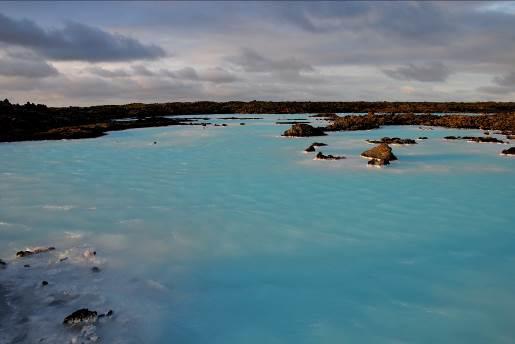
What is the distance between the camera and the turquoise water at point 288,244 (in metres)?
5.86

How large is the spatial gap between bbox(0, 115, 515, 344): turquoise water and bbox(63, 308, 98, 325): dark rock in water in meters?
0.33

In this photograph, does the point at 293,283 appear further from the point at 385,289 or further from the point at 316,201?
the point at 316,201

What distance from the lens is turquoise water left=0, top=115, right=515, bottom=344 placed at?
19.2ft

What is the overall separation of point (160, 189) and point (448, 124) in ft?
100

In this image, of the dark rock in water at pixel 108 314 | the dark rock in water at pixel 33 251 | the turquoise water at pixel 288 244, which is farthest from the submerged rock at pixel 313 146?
the dark rock in water at pixel 108 314

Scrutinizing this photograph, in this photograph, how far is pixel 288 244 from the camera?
341 inches

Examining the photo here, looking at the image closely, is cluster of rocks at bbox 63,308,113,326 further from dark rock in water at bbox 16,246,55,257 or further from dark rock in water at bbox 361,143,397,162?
dark rock in water at bbox 361,143,397,162

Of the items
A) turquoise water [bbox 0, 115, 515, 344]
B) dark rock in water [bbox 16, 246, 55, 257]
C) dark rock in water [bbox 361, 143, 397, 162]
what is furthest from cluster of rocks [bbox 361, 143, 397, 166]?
dark rock in water [bbox 16, 246, 55, 257]

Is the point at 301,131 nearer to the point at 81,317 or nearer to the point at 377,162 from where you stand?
the point at 377,162

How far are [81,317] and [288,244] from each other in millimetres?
4111

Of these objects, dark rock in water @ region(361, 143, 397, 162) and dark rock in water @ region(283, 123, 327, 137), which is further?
dark rock in water @ region(283, 123, 327, 137)

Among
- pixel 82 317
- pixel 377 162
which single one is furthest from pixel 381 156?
pixel 82 317

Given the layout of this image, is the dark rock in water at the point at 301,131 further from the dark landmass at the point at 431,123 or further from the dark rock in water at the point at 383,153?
the dark rock in water at the point at 383,153

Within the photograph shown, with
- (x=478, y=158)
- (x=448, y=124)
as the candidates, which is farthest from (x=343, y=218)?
(x=448, y=124)
